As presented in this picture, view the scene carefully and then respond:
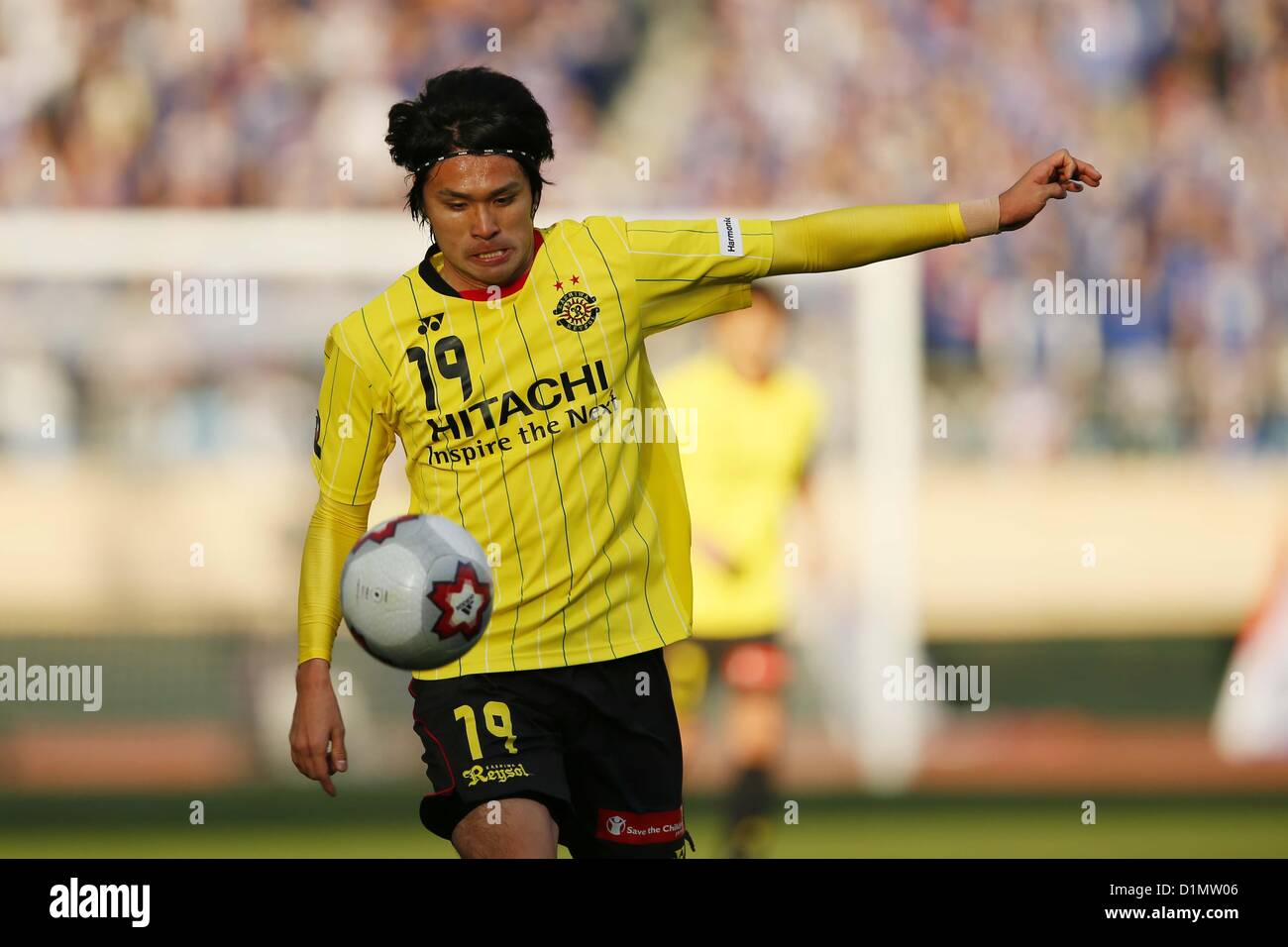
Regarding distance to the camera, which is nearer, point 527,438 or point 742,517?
point 527,438

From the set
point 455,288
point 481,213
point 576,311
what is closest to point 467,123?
point 481,213

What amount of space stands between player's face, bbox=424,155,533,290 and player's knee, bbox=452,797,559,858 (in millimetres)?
1128

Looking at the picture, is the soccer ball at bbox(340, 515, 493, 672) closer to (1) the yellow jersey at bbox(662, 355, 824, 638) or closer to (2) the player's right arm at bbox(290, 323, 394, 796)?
(2) the player's right arm at bbox(290, 323, 394, 796)

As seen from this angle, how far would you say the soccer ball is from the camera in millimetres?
3340

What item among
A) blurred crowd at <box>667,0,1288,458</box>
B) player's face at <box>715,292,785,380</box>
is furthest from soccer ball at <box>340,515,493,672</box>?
blurred crowd at <box>667,0,1288,458</box>

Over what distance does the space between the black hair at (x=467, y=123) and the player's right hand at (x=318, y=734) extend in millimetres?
1067

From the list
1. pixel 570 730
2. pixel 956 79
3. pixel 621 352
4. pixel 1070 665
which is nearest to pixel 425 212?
pixel 621 352

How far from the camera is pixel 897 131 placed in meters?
9.11

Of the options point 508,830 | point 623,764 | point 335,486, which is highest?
point 335,486

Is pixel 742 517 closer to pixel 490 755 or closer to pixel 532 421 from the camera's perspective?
pixel 532 421

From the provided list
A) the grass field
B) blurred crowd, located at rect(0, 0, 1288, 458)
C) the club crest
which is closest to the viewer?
the club crest

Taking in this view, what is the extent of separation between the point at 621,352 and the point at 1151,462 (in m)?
5.61

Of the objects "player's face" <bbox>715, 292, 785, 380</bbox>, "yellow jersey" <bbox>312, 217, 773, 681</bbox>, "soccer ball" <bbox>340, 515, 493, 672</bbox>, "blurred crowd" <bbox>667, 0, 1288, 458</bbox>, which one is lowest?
"soccer ball" <bbox>340, 515, 493, 672</bbox>

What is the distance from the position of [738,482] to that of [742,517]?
0.15m
